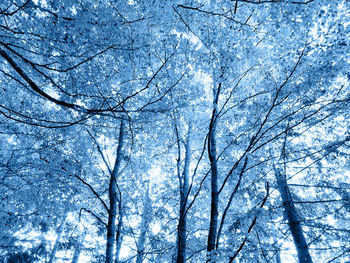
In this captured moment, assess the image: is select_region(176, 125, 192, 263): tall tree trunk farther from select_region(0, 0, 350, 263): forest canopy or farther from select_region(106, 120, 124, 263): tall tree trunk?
select_region(106, 120, 124, 263): tall tree trunk

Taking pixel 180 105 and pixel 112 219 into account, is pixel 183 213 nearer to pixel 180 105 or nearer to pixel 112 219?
pixel 112 219

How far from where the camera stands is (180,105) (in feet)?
17.1

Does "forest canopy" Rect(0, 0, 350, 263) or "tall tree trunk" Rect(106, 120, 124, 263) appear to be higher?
"forest canopy" Rect(0, 0, 350, 263)

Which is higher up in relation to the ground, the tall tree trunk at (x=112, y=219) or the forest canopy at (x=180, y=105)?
the forest canopy at (x=180, y=105)

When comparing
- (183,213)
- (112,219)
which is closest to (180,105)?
(183,213)

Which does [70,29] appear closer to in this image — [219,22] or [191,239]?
[219,22]

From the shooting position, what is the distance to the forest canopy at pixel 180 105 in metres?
3.28

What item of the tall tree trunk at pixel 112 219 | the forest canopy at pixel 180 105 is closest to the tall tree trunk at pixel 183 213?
the forest canopy at pixel 180 105

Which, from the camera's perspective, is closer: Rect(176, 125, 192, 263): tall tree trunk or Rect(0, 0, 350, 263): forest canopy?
Rect(0, 0, 350, 263): forest canopy

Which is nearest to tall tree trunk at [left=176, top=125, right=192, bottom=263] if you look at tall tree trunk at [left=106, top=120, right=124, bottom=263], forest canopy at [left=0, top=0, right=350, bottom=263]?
forest canopy at [left=0, top=0, right=350, bottom=263]

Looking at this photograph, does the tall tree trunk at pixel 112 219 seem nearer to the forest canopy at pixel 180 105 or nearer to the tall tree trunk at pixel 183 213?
the forest canopy at pixel 180 105

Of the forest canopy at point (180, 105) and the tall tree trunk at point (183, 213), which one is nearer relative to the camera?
the forest canopy at point (180, 105)

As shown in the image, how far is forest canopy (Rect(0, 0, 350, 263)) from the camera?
10.7 ft

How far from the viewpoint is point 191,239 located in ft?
27.5
